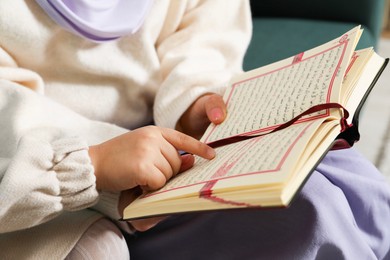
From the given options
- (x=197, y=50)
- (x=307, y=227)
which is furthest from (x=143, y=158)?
(x=197, y=50)

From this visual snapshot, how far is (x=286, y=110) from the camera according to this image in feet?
1.83

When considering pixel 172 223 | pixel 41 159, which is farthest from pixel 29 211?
pixel 172 223

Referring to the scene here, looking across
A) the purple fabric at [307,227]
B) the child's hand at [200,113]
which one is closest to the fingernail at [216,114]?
the child's hand at [200,113]

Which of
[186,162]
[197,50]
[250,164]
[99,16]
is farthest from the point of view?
[197,50]

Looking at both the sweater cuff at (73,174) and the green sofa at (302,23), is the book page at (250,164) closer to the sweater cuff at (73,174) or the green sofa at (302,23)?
the sweater cuff at (73,174)

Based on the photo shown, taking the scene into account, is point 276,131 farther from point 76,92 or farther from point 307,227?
point 76,92

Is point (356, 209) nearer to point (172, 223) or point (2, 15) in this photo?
point (172, 223)

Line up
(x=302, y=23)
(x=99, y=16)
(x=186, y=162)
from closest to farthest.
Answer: (x=186, y=162) → (x=99, y=16) → (x=302, y=23)

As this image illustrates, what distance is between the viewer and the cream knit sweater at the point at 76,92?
507 mm

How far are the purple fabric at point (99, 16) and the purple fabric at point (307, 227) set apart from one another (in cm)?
25

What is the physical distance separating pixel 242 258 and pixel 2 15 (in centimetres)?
38

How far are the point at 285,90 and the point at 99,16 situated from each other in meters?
0.26

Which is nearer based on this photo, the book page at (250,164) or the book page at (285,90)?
the book page at (250,164)

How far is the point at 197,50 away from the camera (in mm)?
807
